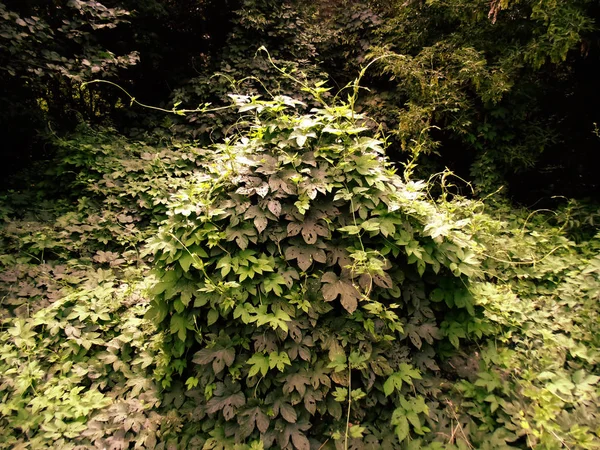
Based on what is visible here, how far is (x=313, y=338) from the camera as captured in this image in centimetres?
171

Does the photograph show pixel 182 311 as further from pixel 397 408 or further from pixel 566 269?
pixel 566 269

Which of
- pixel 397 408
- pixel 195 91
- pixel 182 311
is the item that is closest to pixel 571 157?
pixel 397 408

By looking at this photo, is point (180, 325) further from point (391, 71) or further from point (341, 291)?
point (391, 71)

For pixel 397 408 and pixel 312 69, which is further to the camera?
pixel 312 69

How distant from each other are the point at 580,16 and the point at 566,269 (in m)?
2.17

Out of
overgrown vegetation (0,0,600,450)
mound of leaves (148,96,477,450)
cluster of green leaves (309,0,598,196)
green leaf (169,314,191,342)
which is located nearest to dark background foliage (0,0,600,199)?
cluster of green leaves (309,0,598,196)

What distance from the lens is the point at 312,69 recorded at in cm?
510

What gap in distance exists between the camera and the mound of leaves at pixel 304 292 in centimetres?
166

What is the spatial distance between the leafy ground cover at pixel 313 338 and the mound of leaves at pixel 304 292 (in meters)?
0.01

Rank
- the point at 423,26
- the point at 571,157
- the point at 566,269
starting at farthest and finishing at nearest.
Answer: the point at 423,26, the point at 571,157, the point at 566,269

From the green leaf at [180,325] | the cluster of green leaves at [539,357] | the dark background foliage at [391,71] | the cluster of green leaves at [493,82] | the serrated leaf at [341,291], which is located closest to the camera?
the cluster of green leaves at [539,357]

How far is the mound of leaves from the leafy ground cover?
0.01 meters

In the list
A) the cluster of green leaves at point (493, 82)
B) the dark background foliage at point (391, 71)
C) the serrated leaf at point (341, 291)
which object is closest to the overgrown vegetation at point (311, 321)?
the serrated leaf at point (341, 291)

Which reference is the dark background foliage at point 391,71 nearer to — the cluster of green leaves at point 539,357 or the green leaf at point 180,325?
the cluster of green leaves at point 539,357
